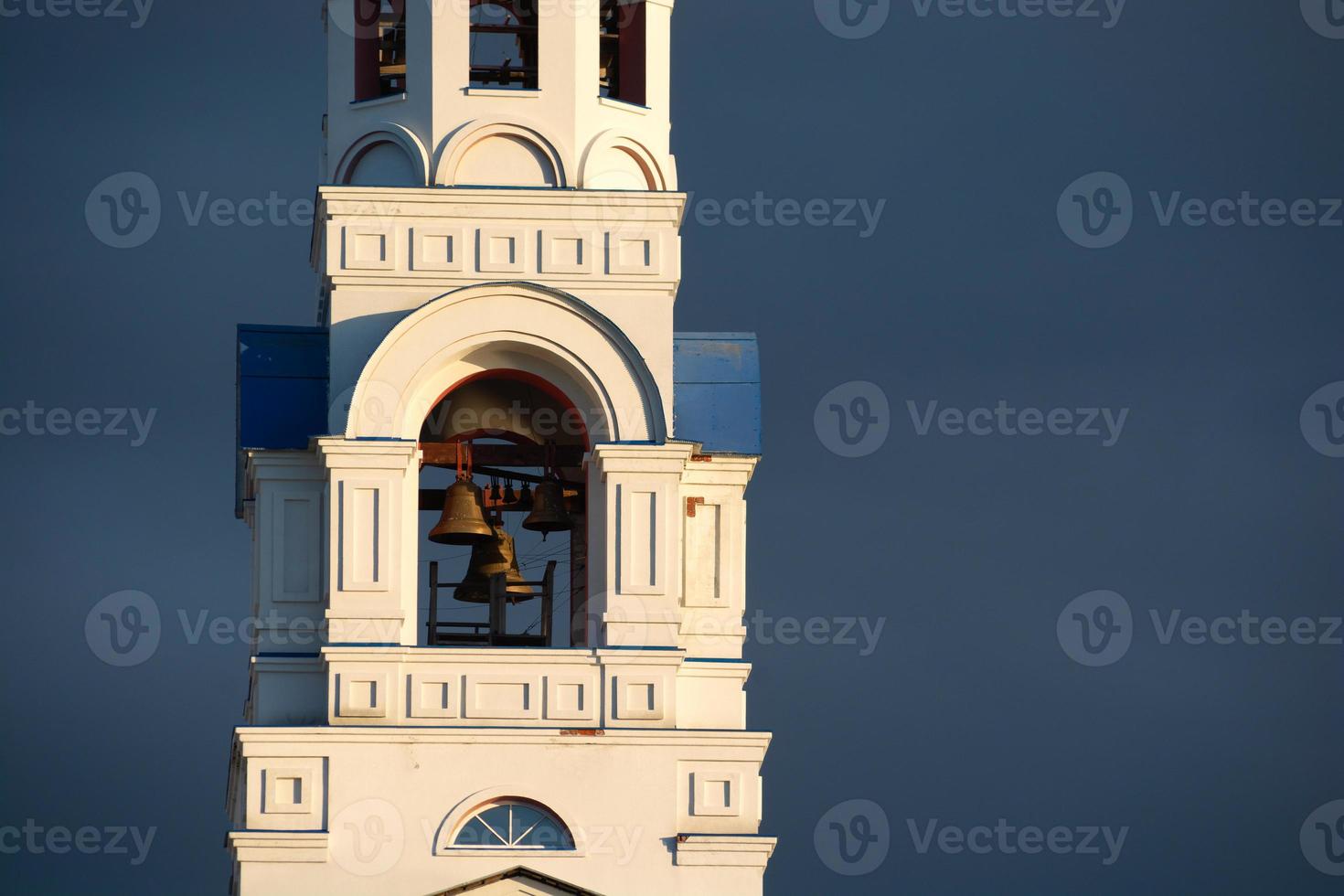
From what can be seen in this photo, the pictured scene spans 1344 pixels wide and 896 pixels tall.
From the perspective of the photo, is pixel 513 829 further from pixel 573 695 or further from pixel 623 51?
pixel 623 51

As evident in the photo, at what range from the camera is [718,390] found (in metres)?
43.4

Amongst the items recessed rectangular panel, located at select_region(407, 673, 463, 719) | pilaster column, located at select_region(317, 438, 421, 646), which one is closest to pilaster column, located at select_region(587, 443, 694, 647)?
recessed rectangular panel, located at select_region(407, 673, 463, 719)

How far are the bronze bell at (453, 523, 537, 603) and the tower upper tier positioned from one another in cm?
410

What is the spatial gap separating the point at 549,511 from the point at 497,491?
46.4 inches

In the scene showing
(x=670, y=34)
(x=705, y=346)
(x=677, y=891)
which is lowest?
(x=677, y=891)

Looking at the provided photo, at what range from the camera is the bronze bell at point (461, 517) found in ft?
141

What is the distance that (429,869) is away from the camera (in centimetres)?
4062

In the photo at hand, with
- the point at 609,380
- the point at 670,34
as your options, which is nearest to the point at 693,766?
the point at 609,380

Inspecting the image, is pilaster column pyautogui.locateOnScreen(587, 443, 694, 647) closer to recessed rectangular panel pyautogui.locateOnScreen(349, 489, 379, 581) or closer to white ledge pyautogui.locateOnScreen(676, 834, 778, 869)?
white ledge pyautogui.locateOnScreen(676, 834, 778, 869)

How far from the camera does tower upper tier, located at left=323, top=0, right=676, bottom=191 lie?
1673 inches

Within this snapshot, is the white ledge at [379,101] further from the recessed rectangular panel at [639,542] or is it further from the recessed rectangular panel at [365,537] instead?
the recessed rectangular panel at [639,542]

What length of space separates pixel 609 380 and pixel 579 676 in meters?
Result: 3.15

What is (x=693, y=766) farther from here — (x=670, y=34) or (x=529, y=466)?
(x=670, y=34)

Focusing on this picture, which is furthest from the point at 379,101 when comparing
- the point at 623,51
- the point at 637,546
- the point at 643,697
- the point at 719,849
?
the point at 719,849
